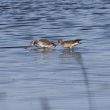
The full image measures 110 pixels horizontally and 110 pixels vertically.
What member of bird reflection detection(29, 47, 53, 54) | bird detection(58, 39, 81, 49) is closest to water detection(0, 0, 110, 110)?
bird reflection detection(29, 47, 53, 54)

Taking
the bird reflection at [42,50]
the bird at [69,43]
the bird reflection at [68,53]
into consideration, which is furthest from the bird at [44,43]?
the bird reflection at [68,53]

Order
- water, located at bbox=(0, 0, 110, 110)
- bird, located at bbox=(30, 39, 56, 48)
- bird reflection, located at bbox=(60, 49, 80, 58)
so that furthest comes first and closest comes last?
bird, located at bbox=(30, 39, 56, 48), bird reflection, located at bbox=(60, 49, 80, 58), water, located at bbox=(0, 0, 110, 110)

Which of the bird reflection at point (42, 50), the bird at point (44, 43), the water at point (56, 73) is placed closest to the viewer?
the water at point (56, 73)

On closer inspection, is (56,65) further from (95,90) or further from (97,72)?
(95,90)

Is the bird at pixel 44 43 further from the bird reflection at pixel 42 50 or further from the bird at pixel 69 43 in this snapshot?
the bird at pixel 69 43

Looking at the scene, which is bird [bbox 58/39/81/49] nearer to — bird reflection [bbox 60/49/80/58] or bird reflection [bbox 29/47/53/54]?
bird reflection [bbox 60/49/80/58]

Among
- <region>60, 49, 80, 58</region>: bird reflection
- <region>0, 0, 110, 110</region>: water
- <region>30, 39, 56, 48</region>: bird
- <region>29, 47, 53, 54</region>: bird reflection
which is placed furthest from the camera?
<region>30, 39, 56, 48</region>: bird

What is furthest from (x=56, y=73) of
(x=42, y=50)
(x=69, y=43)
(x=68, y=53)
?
(x=42, y=50)

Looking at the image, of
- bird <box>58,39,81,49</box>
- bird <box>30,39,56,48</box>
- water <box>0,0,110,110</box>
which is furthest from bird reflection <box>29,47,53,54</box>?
bird <box>58,39,81,49</box>

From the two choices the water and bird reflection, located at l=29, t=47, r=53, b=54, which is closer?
the water

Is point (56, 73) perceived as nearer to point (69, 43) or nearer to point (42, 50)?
point (69, 43)

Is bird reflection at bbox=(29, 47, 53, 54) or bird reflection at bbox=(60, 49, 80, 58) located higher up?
bird reflection at bbox=(60, 49, 80, 58)

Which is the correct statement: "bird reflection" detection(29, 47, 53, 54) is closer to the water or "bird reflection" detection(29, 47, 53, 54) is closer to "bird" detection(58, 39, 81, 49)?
the water

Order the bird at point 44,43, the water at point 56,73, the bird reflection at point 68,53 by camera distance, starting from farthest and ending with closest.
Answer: the bird at point 44,43, the bird reflection at point 68,53, the water at point 56,73
